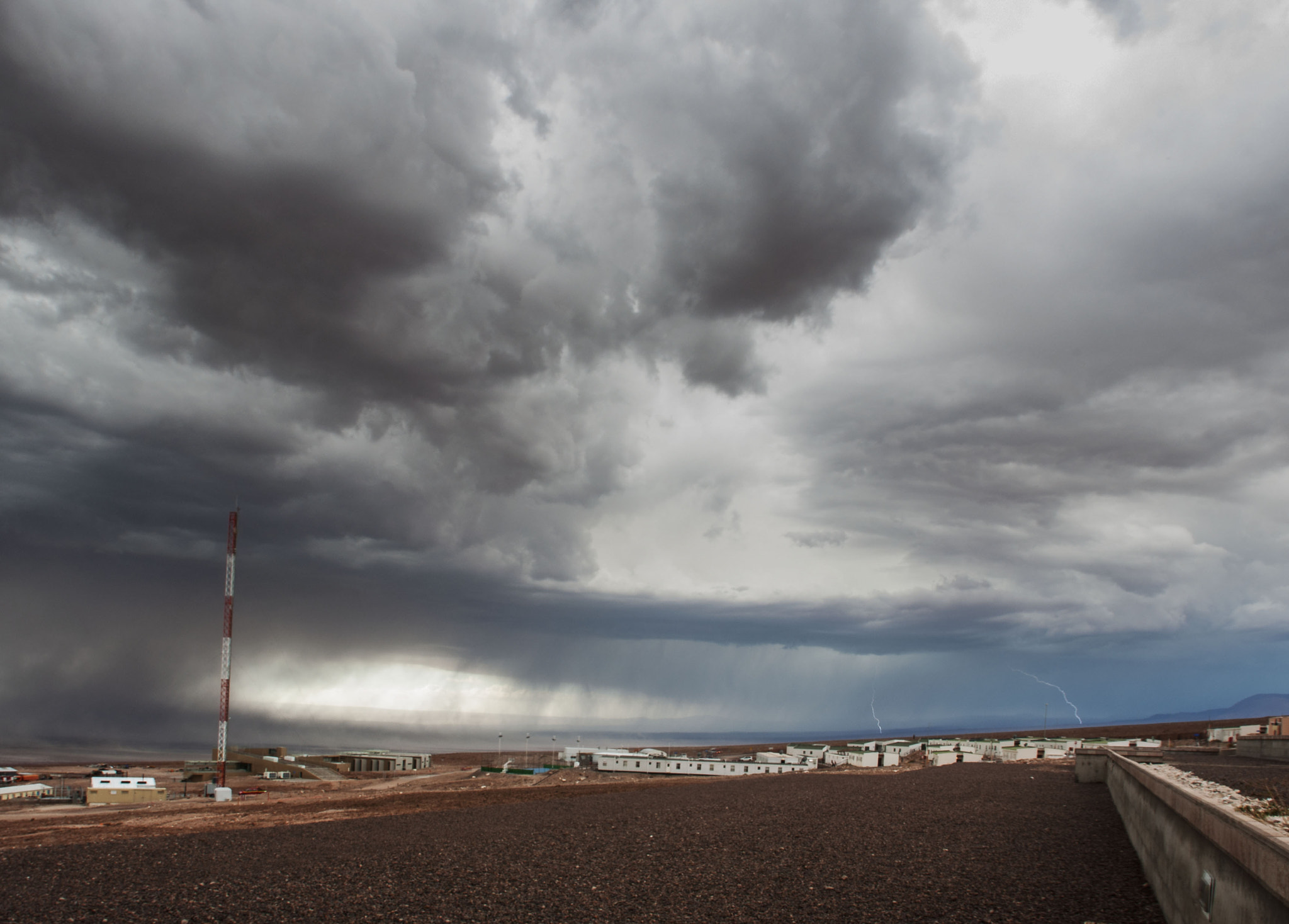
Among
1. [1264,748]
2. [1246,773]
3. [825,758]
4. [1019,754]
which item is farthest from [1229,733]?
[1246,773]

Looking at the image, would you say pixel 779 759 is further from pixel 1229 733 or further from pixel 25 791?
pixel 25 791

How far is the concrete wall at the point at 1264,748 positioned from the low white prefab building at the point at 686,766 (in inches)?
1669

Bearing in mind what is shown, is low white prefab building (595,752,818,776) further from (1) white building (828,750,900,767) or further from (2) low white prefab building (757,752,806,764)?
(1) white building (828,750,900,767)

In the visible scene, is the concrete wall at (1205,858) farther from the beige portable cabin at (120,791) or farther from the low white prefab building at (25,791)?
the low white prefab building at (25,791)

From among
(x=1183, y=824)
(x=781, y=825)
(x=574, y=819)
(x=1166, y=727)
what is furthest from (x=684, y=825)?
(x=1166, y=727)

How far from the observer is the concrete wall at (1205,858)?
8.18 metres

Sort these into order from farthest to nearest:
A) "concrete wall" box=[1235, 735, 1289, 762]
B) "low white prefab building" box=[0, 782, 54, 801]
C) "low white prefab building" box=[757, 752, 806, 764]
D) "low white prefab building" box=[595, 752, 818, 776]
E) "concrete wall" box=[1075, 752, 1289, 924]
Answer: "low white prefab building" box=[757, 752, 806, 764], "low white prefab building" box=[595, 752, 818, 776], "low white prefab building" box=[0, 782, 54, 801], "concrete wall" box=[1235, 735, 1289, 762], "concrete wall" box=[1075, 752, 1289, 924]

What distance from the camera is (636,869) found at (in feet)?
70.0

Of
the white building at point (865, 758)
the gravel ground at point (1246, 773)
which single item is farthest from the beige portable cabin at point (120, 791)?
the white building at point (865, 758)

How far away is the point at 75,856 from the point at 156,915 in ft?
38.5

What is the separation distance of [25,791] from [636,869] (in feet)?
232

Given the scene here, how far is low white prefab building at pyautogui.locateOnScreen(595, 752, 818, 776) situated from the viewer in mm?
90750

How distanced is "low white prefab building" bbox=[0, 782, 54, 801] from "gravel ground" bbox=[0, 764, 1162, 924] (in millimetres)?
47524

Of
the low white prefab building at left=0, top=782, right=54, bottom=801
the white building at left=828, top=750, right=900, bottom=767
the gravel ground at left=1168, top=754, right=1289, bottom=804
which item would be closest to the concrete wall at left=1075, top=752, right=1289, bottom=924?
the gravel ground at left=1168, top=754, right=1289, bottom=804
